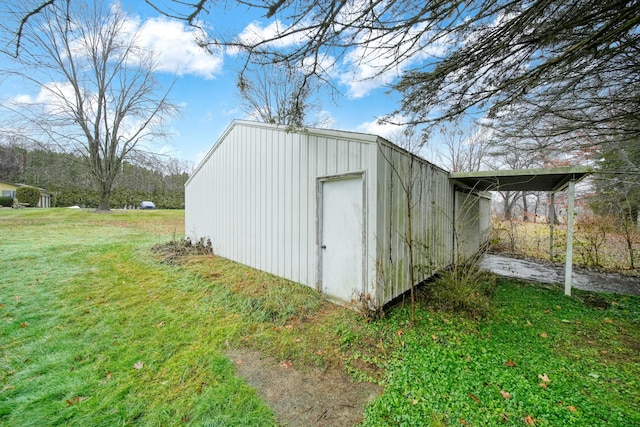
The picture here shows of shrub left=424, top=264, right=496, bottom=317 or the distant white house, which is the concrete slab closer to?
shrub left=424, top=264, right=496, bottom=317

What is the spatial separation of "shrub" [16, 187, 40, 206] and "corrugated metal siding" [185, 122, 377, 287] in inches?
1138

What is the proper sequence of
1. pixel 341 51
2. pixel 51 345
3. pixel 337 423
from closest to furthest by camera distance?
pixel 337 423
pixel 51 345
pixel 341 51

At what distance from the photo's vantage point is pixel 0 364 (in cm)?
Result: 241

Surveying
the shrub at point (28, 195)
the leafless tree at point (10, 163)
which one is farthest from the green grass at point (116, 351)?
the leafless tree at point (10, 163)

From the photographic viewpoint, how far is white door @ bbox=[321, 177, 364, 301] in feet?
11.8

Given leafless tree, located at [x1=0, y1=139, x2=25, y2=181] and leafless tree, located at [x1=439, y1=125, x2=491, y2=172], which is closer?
leafless tree, located at [x1=439, y1=125, x2=491, y2=172]

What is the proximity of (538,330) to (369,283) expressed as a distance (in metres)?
2.33

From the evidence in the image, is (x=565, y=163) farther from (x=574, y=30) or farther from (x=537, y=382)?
(x=537, y=382)

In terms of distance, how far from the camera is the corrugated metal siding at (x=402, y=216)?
342 centimetres

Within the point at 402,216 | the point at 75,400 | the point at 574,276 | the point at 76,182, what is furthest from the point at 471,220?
the point at 76,182

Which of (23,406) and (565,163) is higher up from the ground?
(565,163)

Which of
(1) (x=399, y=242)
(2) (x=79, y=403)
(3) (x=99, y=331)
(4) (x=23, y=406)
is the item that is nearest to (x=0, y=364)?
(3) (x=99, y=331)

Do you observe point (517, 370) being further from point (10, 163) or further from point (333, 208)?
point (10, 163)

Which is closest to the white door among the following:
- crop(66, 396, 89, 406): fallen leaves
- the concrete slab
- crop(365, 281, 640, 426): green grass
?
crop(365, 281, 640, 426): green grass
